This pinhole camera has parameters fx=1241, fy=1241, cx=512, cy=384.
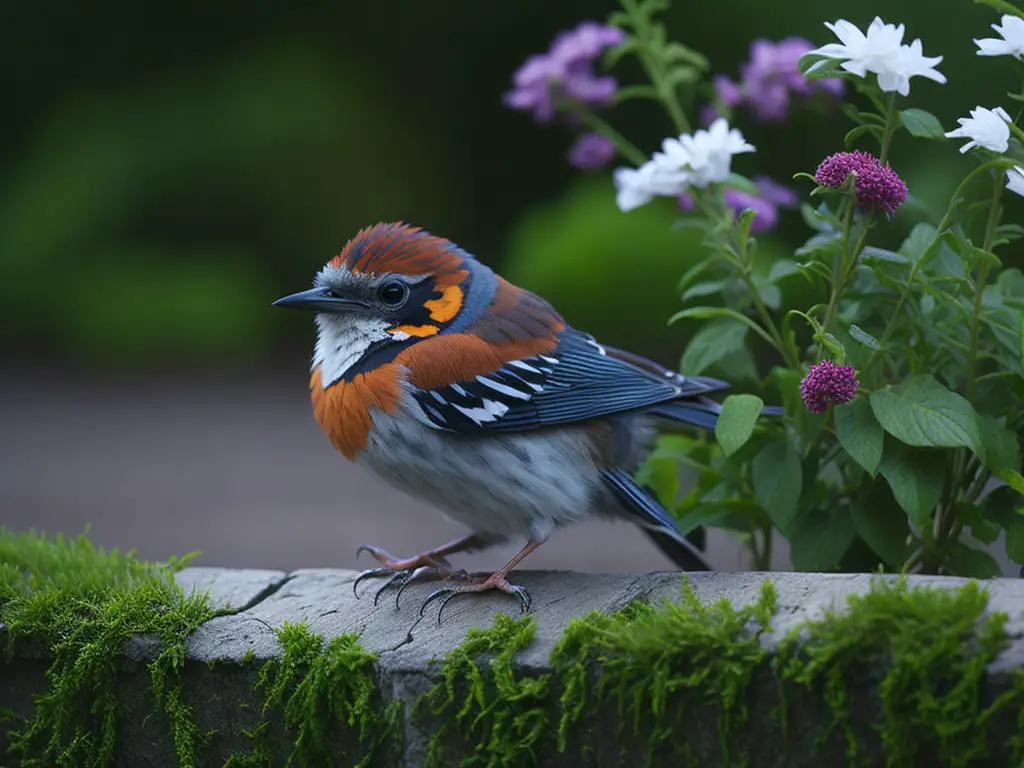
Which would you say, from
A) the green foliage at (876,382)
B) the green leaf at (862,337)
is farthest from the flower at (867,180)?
the green leaf at (862,337)

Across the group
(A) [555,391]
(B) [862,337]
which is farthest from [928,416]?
(A) [555,391]

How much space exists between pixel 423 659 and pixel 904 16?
18.7 ft

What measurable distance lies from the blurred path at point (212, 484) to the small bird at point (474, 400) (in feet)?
9.54

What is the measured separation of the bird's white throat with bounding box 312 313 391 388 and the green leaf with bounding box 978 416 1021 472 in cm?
141

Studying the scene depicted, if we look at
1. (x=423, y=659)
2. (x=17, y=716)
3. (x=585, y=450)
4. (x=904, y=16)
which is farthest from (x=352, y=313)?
(x=904, y=16)

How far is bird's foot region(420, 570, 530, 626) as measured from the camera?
2.80 meters

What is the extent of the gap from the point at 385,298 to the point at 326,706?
3.40 ft

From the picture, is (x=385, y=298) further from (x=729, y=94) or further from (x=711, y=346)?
(x=729, y=94)

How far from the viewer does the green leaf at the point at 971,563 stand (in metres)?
2.85

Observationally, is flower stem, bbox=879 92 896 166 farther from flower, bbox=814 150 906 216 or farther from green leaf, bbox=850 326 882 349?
green leaf, bbox=850 326 882 349

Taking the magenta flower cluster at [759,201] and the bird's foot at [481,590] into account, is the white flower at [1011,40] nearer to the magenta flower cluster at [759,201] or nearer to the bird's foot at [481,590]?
the magenta flower cluster at [759,201]

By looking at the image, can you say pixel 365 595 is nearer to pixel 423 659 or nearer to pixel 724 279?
pixel 423 659

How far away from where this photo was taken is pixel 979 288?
2.66 m

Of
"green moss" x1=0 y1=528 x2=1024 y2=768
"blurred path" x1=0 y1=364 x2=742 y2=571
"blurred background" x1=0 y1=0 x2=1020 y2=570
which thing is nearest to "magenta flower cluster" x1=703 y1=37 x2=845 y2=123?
"green moss" x1=0 y1=528 x2=1024 y2=768
